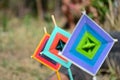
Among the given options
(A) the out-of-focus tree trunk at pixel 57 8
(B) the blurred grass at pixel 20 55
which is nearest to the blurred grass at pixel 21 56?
(B) the blurred grass at pixel 20 55

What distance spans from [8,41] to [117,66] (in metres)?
4.04

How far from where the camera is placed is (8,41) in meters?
9.62

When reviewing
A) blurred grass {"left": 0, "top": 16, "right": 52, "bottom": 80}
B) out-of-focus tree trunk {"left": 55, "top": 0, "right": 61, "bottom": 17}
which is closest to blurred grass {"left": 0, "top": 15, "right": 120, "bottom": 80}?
blurred grass {"left": 0, "top": 16, "right": 52, "bottom": 80}

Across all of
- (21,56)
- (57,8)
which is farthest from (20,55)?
(57,8)

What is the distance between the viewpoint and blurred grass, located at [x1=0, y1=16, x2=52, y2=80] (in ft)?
23.2

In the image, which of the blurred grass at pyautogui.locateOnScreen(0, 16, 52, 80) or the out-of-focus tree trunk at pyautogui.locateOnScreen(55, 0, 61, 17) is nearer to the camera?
the blurred grass at pyautogui.locateOnScreen(0, 16, 52, 80)

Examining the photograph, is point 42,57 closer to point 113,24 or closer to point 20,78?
point 20,78

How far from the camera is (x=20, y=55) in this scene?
8531 millimetres

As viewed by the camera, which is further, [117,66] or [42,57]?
[117,66]

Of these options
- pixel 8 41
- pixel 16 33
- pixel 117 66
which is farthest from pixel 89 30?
pixel 16 33

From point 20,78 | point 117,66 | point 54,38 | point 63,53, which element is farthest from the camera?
point 20,78

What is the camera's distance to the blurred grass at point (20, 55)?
7.08 metres

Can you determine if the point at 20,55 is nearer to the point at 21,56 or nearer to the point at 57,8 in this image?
the point at 21,56

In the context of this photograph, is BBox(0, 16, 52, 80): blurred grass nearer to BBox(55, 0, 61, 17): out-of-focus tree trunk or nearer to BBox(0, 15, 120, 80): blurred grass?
BBox(0, 15, 120, 80): blurred grass
